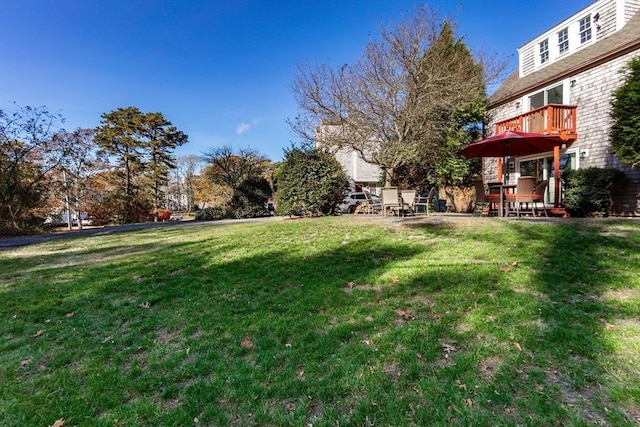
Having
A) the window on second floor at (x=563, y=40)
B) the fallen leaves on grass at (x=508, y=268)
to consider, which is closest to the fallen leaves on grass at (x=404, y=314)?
the fallen leaves on grass at (x=508, y=268)

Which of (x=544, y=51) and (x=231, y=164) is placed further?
(x=231, y=164)

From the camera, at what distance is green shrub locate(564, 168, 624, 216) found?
9016 mm

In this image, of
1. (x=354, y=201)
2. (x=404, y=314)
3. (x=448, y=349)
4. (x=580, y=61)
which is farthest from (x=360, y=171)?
(x=448, y=349)

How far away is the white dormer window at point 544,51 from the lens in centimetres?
1410

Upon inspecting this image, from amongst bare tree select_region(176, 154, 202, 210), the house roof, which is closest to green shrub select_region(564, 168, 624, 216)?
the house roof

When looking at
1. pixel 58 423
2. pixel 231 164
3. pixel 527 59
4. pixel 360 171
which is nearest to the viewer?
pixel 58 423

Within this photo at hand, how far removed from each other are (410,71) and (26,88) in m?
15.4

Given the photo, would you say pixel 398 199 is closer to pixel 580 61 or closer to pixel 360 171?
pixel 580 61

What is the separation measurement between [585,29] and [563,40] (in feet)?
2.79

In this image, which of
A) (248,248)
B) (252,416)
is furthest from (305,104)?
(252,416)

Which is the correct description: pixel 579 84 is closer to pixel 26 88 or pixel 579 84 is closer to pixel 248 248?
pixel 248 248

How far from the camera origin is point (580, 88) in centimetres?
1129

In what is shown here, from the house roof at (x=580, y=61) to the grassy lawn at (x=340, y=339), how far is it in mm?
8283

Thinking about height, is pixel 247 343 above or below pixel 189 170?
below
